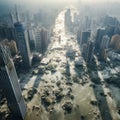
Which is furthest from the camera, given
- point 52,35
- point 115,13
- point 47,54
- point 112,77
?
point 115,13

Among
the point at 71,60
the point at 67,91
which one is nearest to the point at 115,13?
the point at 71,60

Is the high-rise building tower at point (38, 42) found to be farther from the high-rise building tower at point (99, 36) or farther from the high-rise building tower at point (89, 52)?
the high-rise building tower at point (99, 36)

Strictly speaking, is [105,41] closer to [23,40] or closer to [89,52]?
[89,52]

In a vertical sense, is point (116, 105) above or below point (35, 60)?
below

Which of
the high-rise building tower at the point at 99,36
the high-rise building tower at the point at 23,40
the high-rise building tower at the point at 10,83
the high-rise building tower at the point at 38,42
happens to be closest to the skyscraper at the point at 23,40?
the high-rise building tower at the point at 23,40

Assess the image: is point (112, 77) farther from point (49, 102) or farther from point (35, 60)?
point (35, 60)

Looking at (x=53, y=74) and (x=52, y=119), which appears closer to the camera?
(x=52, y=119)

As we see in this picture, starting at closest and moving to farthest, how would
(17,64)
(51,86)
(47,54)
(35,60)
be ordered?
(51,86), (17,64), (35,60), (47,54)

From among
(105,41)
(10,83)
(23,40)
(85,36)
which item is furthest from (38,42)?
(10,83)
